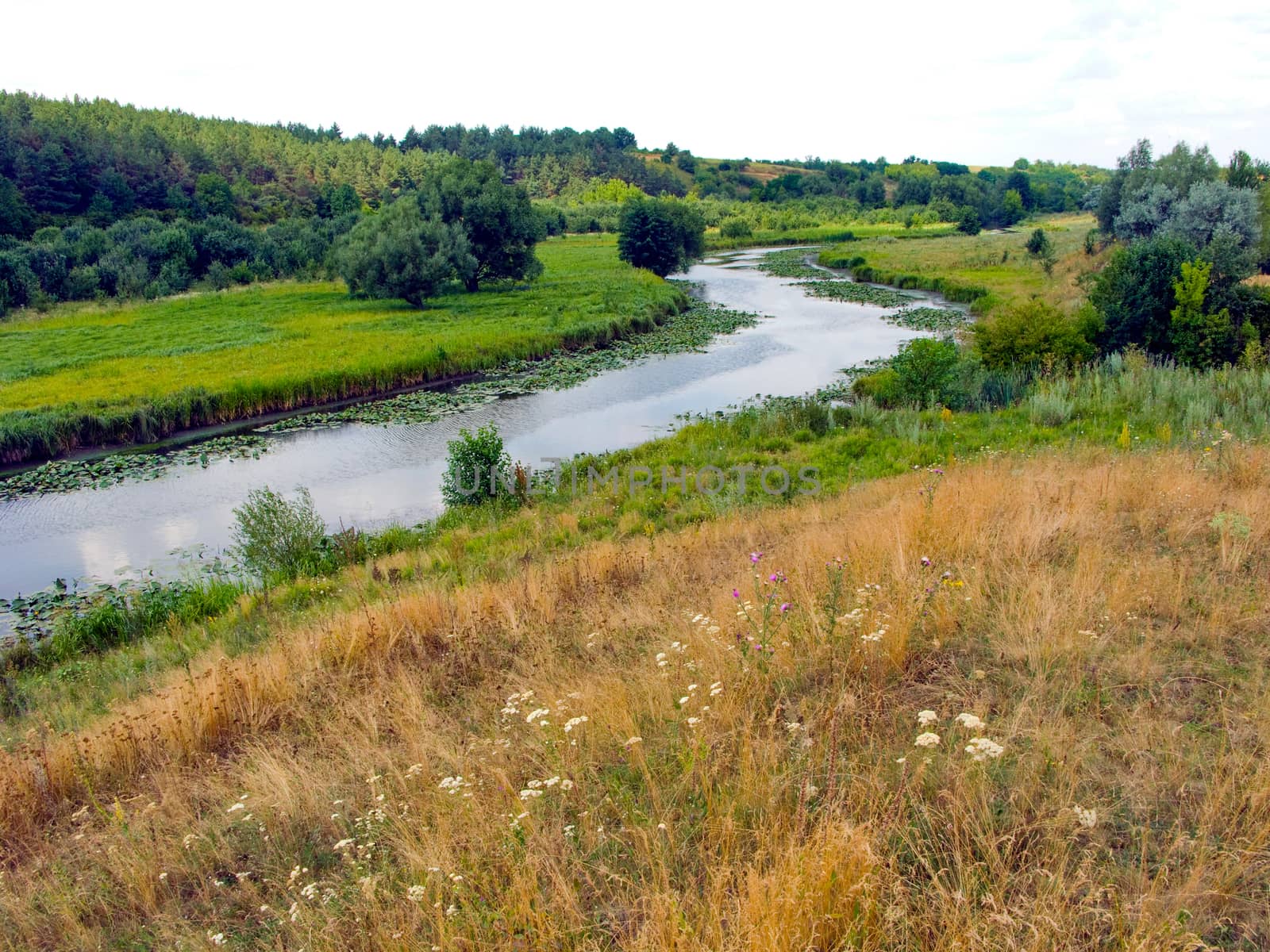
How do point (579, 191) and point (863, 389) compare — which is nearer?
point (863, 389)

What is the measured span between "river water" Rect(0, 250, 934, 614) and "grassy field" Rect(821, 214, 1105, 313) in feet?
28.1

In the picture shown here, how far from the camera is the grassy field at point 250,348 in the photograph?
61.2 ft

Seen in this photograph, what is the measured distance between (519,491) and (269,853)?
31.8 ft

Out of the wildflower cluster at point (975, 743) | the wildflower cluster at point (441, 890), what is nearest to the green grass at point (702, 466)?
the wildflower cluster at point (441, 890)

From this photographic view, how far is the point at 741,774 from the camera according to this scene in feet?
10.2

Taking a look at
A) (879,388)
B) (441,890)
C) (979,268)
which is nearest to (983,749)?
(441,890)

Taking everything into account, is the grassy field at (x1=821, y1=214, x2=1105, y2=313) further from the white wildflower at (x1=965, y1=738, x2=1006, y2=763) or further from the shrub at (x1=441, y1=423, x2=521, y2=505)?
the white wildflower at (x1=965, y1=738, x2=1006, y2=763)

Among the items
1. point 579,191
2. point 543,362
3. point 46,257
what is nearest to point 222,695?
point 543,362

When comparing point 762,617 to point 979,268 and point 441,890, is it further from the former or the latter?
point 979,268

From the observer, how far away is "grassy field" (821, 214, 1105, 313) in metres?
33.5

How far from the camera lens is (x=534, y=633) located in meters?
5.92

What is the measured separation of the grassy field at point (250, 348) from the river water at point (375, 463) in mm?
2835

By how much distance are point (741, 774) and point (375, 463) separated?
50.2 feet

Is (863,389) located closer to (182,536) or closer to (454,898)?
(182,536)
